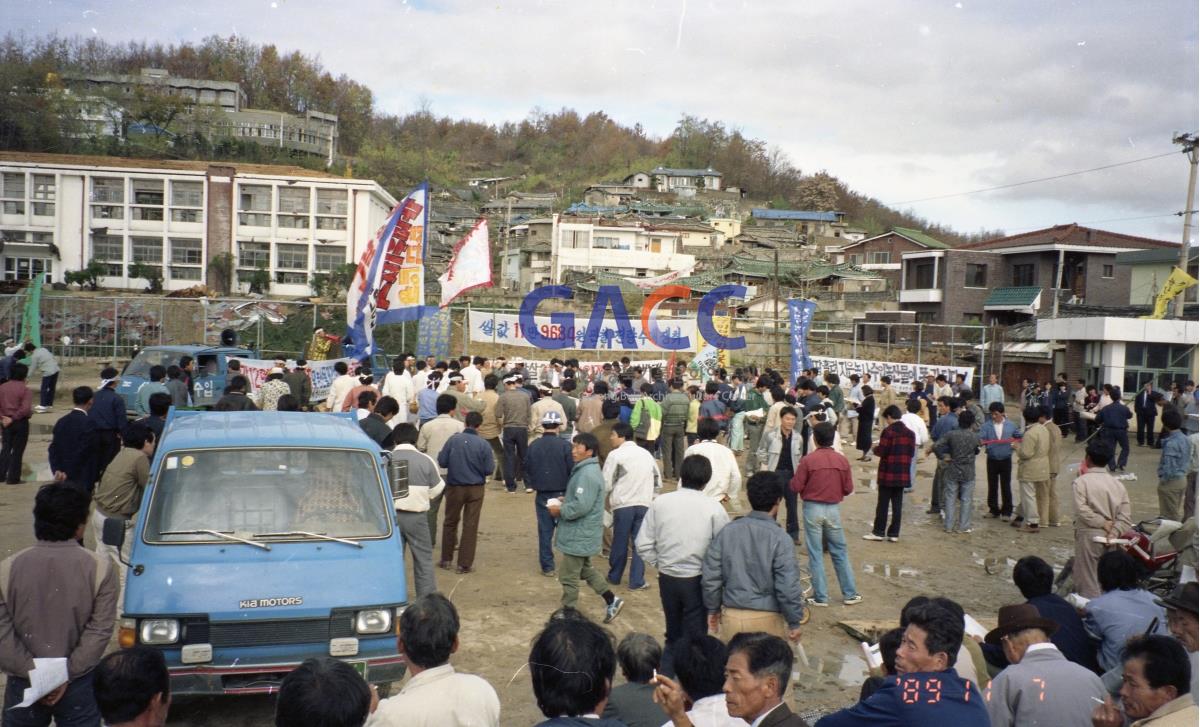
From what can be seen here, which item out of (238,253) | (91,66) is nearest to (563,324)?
(238,253)

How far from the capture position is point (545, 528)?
9.14 metres

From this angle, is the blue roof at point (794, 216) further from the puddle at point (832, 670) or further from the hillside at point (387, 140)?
the puddle at point (832, 670)

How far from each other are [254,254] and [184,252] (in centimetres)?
390

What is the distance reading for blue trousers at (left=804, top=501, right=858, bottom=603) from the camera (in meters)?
8.04

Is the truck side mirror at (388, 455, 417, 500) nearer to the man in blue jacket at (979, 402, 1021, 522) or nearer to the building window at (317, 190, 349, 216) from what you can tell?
the man in blue jacket at (979, 402, 1021, 522)

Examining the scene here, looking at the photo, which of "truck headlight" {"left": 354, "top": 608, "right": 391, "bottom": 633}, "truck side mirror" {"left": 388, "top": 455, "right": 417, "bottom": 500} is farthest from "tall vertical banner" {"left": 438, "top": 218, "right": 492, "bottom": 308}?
"truck headlight" {"left": 354, "top": 608, "right": 391, "bottom": 633}

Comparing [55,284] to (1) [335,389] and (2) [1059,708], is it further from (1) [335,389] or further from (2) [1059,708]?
(2) [1059,708]

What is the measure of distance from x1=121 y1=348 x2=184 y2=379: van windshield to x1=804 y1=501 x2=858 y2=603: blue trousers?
47.8 ft

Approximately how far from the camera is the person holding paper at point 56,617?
3.77 metres

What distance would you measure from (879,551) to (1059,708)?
278 inches

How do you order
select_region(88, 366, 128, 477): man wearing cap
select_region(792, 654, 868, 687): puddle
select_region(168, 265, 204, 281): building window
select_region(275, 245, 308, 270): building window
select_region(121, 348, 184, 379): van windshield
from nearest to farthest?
select_region(792, 654, 868, 687): puddle < select_region(88, 366, 128, 477): man wearing cap < select_region(121, 348, 184, 379): van windshield < select_region(168, 265, 204, 281): building window < select_region(275, 245, 308, 270): building window

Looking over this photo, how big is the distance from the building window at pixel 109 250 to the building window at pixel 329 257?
10.8 meters

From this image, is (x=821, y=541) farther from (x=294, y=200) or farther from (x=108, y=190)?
(x=108, y=190)

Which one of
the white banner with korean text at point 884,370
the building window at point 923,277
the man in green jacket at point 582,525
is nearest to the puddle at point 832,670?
the man in green jacket at point 582,525
